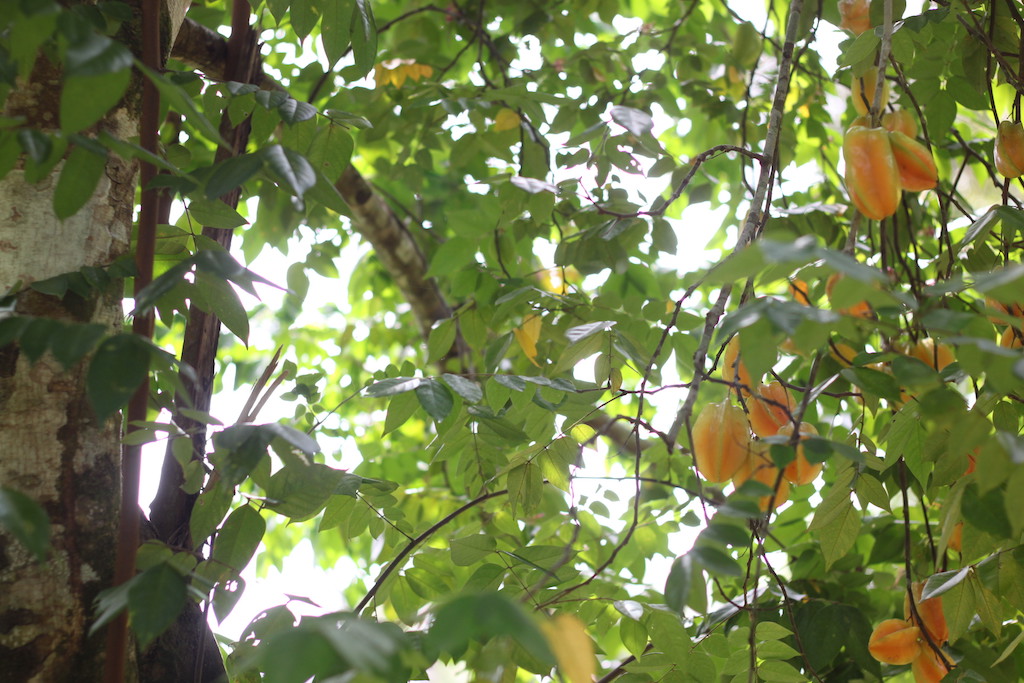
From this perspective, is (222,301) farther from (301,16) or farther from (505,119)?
(505,119)

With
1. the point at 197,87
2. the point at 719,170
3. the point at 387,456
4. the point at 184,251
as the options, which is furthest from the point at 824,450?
the point at 719,170

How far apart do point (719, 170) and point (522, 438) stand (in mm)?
1538

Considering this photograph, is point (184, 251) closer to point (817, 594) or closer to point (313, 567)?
point (817, 594)

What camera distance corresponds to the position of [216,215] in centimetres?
89

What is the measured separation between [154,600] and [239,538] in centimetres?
20

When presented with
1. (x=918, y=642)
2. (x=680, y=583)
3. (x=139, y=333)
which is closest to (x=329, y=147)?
(x=139, y=333)

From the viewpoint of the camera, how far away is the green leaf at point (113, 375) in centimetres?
54

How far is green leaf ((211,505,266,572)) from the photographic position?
2.48 ft

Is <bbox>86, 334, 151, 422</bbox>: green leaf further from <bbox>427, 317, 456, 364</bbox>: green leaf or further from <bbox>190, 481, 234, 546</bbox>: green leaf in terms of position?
<bbox>427, 317, 456, 364</bbox>: green leaf

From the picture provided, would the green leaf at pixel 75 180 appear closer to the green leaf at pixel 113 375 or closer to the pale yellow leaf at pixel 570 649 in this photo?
the green leaf at pixel 113 375

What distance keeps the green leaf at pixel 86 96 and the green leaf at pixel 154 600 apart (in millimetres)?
307

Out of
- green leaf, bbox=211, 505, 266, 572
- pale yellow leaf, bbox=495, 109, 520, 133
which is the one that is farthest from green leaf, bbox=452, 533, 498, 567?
pale yellow leaf, bbox=495, 109, 520, 133

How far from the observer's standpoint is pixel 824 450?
632 mm

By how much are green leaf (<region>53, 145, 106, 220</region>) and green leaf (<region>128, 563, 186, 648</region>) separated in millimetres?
288
